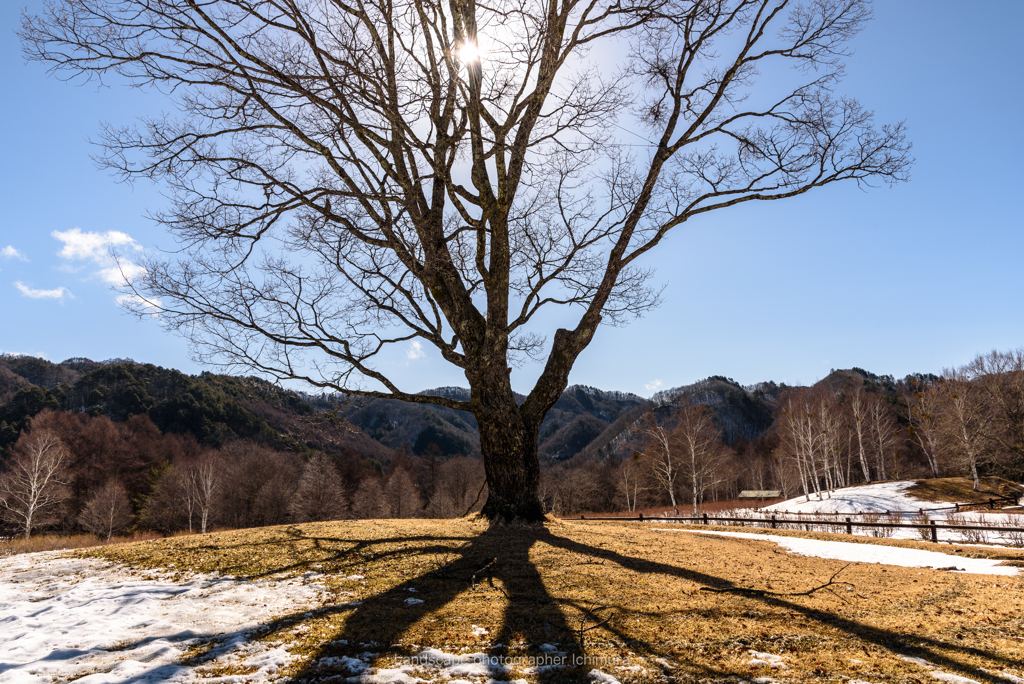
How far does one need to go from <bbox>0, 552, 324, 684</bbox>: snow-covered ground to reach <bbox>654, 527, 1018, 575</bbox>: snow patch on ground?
1069cm

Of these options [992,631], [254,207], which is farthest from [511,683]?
[254,207]

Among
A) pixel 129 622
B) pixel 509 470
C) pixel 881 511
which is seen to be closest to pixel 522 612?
pixel 129 622

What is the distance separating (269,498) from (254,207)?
46139 millimetres

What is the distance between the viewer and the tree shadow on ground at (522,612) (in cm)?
352

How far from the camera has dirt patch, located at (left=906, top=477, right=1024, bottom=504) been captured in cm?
3412

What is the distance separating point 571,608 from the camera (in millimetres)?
4691

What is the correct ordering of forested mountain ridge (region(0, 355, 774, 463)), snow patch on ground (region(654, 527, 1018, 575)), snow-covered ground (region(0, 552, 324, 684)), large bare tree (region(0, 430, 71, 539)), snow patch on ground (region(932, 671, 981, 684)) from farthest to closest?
forested mountain ridge (region(0, 355, 774, 463))
large bare tree (region(0, 430, 71, 539))
snow patch on ground (region(654, 527, 1018, 575))
snow-covered ground (region(0, 552, 324, 684))
snow patch on ground (region(932, 671, 981, 684))

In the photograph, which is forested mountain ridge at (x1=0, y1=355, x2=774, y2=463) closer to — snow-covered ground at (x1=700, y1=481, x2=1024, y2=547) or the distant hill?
the distant hill

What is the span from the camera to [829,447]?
43062 mm

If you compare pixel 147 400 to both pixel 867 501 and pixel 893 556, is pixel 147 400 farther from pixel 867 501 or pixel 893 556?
pixel 893 556

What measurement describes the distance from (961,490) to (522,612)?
156ft

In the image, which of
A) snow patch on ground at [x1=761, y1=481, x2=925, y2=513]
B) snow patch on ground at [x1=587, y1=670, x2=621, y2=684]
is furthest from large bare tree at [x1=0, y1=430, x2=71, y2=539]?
snow patch on ground at [x1=761, y1=481, x2=925, y2=513]

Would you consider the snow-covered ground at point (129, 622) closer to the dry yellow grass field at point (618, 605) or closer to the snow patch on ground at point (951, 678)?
the dry yellow grass field at point (618, 605)

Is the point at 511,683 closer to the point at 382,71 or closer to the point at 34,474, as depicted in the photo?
the point at 382,71
